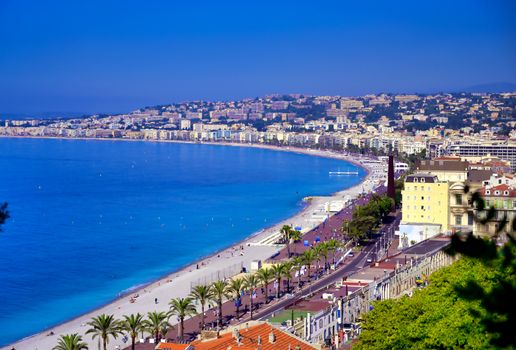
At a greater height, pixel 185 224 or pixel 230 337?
pixel 230 337

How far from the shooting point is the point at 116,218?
4966 cm

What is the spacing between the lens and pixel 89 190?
2630 inches

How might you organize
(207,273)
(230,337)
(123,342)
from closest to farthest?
(230,337), (123,342), (207,273)

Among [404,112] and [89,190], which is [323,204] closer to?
[89,190]

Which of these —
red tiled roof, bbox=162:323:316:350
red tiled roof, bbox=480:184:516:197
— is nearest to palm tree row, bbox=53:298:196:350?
red tiled roof, bbox=162:323:316:350

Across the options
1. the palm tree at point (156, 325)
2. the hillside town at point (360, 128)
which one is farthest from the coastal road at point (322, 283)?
the hillside town at point (360, 128)

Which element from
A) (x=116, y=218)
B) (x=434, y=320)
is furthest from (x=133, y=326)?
(x=116, y=218)

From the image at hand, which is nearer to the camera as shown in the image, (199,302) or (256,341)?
(256,341)

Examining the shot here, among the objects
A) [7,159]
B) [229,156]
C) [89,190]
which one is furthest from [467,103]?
[89,190]

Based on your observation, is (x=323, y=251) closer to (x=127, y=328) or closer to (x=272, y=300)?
(x=272, y=300)

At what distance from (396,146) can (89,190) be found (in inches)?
1879

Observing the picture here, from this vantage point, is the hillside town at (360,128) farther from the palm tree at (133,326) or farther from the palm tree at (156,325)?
the palm tree at (133,326)

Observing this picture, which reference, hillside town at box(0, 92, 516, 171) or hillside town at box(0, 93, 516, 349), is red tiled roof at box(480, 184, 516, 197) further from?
hillside town at box(0, 92, 516, 171)

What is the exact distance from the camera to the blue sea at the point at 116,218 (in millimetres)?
29938
